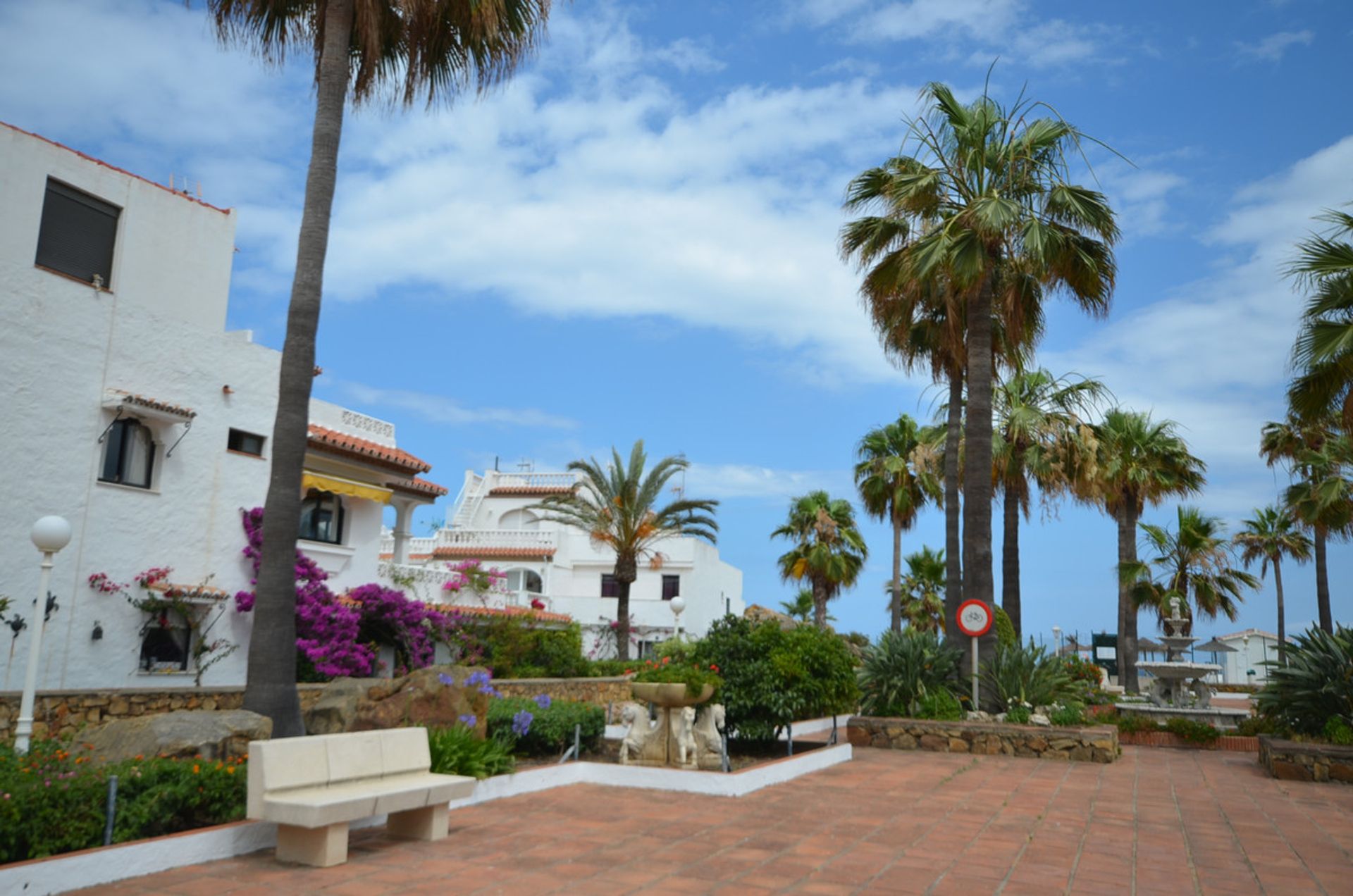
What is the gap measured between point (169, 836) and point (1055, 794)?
9.94 m

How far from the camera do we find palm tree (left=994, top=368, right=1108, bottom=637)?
28000 mm

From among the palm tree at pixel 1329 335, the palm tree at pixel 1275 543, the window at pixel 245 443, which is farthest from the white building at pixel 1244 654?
the window at pixel 245 443

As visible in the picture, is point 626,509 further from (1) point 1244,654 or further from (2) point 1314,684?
(1) point 1244,654

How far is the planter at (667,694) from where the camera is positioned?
12508 millimetres

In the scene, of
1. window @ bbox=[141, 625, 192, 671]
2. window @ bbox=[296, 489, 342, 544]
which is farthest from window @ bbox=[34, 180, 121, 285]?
window @ bbox=[296, 489, 342, 544]

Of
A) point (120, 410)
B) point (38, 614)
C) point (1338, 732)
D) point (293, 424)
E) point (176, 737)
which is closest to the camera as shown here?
point (176, 737)

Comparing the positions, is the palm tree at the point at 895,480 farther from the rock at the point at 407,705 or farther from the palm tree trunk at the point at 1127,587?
the rock at the point at 407,705

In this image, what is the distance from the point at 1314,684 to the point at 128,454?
2031 cm

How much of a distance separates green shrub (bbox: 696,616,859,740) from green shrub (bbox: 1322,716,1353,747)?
724 centimetres

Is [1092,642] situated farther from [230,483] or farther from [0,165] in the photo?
[0,165]

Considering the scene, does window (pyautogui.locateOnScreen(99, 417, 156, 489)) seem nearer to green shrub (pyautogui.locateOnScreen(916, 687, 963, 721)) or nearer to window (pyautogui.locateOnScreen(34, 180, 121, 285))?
window (pyautogui.locateOnScreen(34, 180, 121, 285))

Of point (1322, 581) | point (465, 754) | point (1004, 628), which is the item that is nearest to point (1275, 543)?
point (1322, 581)

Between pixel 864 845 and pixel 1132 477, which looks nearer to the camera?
pixel 864 845

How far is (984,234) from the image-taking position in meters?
18.5
